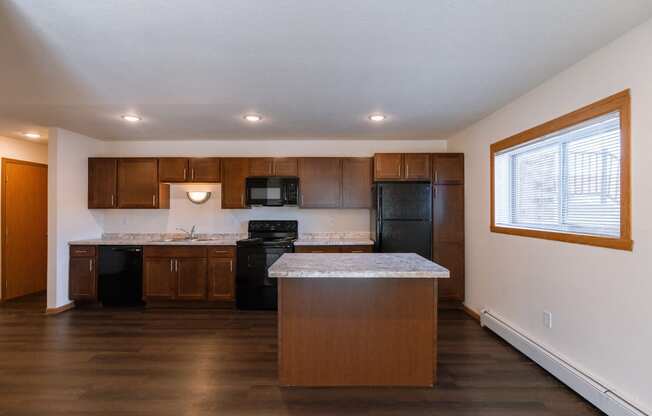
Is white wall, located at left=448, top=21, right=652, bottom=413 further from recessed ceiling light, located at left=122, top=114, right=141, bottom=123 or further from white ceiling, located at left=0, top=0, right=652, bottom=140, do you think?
recessed ceiling light, located at left=122, top=114, right=141, bottom=123

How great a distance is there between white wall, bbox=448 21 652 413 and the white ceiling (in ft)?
0.49

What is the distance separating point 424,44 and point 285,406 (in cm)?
241

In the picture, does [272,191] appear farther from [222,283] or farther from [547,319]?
[547,319]

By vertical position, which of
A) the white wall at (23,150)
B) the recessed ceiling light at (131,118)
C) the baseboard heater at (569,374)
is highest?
the recessed ceiling light at (131,118)

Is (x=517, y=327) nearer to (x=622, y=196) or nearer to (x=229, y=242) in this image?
(x=622, y=196)

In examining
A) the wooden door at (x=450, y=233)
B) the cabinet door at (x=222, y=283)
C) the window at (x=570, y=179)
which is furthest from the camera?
the cabinet door at (x=222, y=283)

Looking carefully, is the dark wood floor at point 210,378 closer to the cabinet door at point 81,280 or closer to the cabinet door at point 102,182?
the cabinet door at point 81,280

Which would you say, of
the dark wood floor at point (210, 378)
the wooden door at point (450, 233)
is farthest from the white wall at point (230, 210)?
the dark wood floor at point (210, 378)

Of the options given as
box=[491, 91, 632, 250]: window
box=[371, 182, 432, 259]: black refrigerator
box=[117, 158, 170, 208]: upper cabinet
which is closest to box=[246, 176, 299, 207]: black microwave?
box=[371, 182, 432, 259]: black refrigerator

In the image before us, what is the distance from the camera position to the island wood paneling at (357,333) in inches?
90.0

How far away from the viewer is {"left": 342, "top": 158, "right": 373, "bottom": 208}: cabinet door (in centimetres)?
446

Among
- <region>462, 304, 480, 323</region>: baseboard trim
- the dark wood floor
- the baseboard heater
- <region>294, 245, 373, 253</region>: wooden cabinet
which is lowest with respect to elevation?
the dark wood floor

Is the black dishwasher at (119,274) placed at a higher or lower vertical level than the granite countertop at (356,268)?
lower

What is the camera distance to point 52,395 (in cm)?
223
